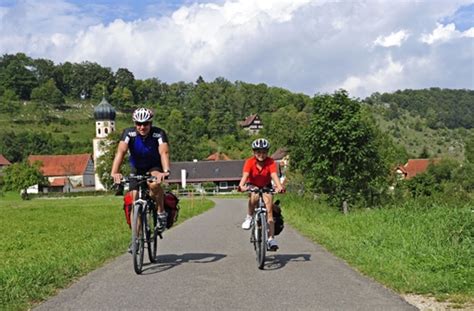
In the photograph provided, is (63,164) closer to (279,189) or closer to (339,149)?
(339,149)

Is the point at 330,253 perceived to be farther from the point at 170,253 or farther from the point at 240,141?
the point at 240,141

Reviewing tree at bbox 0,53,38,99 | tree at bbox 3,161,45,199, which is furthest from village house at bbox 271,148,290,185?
tree at bbox 0,53,38,99

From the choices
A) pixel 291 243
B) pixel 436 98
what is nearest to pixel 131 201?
pixel 291 243

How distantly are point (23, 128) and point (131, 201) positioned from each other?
479 feet

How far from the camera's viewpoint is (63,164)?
120m

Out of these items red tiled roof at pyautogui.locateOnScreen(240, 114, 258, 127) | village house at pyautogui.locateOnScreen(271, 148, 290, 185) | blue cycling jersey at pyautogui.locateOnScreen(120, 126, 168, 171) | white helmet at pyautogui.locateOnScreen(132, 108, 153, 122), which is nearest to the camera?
white helmet at pyautogui.locateOnScreen(132, 108, 153, 122)

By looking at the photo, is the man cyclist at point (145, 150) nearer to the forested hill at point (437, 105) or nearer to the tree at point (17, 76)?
the forested hill at point (437, 105)

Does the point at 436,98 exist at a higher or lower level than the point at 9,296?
higher

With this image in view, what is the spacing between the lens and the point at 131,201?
29.1ft

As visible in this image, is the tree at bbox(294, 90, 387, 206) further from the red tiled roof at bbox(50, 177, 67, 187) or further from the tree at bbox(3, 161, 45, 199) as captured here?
the red tiled roof at bbox(50, 177, 67, 187)

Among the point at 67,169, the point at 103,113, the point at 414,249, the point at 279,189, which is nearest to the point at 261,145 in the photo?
the point at 279,189

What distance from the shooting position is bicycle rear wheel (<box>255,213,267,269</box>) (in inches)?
342

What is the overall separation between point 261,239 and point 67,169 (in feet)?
379

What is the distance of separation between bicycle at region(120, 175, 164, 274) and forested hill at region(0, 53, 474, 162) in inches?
4168
